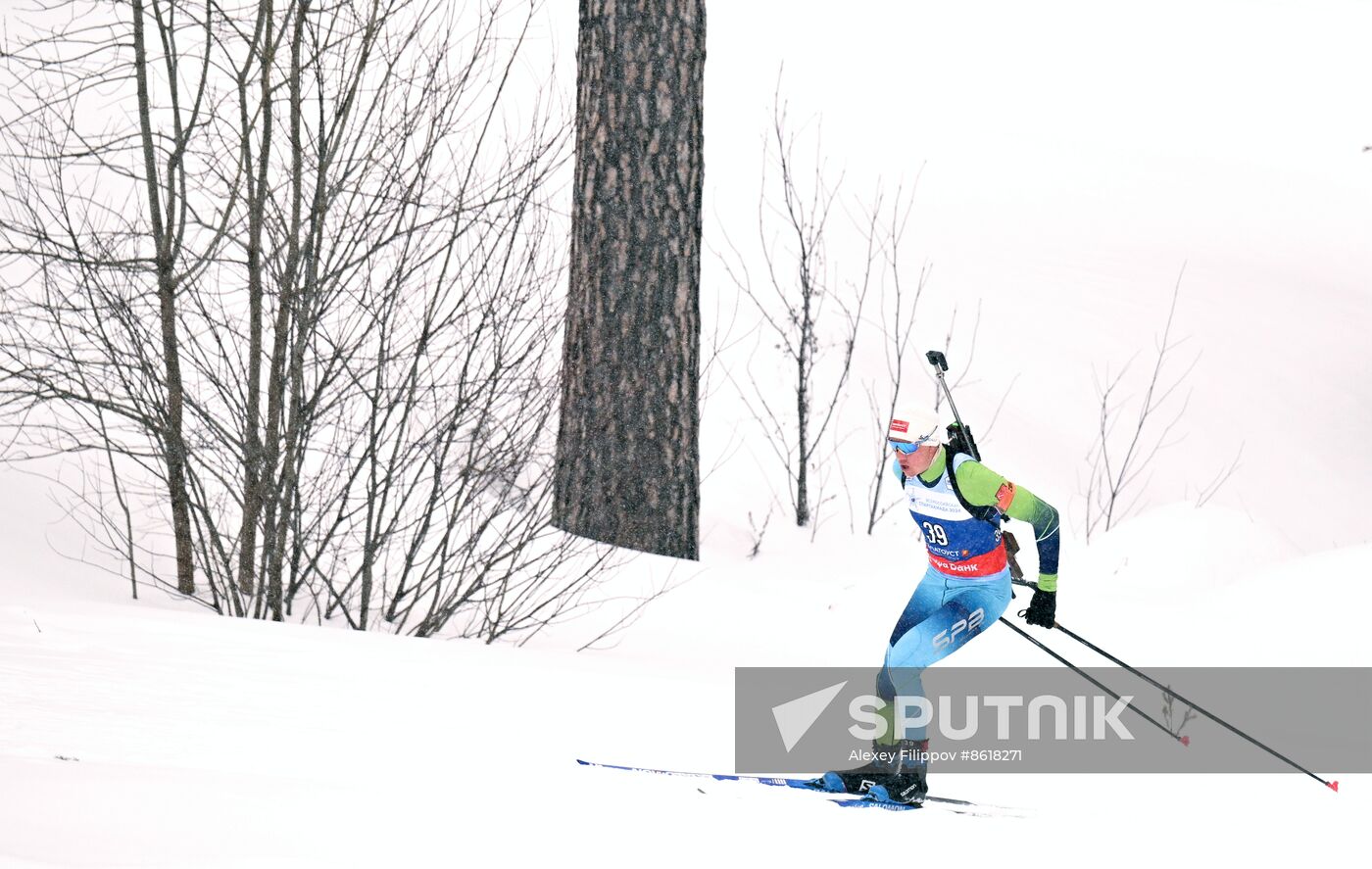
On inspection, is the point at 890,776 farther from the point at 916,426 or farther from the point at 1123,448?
the point at 1123,448

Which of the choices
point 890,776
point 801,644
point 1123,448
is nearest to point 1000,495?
point 890,776

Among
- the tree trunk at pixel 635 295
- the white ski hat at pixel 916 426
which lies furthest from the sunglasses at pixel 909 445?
the tree trunk at pixel 635 295

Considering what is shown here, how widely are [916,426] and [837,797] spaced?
112 centimetres

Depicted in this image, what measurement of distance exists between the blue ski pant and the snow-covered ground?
17.3 inches

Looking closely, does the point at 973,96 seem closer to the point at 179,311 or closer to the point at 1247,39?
the point at 1247,39

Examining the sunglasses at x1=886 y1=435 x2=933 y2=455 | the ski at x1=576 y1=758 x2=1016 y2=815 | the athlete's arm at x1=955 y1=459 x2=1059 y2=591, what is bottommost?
the ski at x1=576 y1=758 x2=1016 y2=815

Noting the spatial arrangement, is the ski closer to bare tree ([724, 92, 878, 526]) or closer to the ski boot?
the ski boot

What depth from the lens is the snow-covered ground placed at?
298cm

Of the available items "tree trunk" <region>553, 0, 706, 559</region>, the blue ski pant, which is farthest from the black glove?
"tree trunk" <region>553, 0, 706, 559</region>

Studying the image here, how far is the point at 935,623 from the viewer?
3883mm

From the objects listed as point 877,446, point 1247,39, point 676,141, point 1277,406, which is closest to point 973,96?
point 1247,39

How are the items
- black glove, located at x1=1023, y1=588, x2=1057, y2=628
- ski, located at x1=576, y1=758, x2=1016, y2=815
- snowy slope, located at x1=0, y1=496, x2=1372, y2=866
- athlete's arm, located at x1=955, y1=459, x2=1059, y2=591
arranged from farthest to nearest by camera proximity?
black glove, located at x1=1023, y1=588, x2=1057, y2=628 < athlete's arm, located at x1=955, y1=459, x2=1059, y2=591 < ski, located at x1=576, y1=758, x2=1016, y2=815 < snowy slope, located at x1=0, y1=496, x2=1372, y2=866

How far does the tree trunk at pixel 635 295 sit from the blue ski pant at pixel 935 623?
291cm

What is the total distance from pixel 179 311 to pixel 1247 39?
27.4 m
